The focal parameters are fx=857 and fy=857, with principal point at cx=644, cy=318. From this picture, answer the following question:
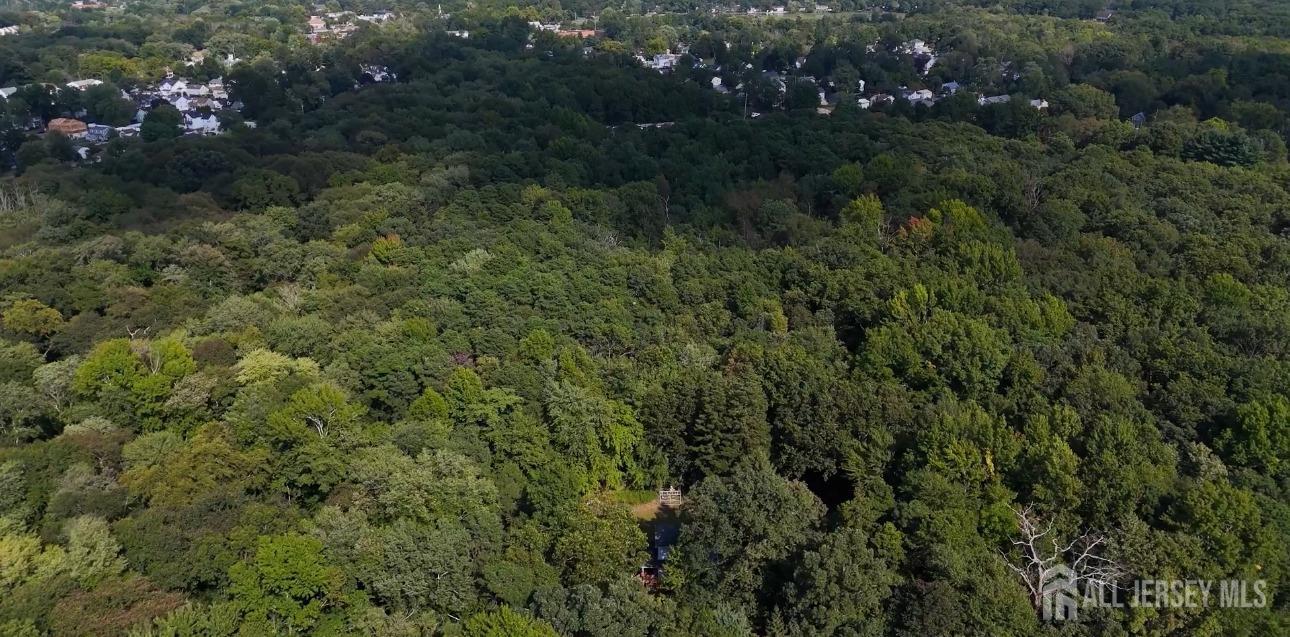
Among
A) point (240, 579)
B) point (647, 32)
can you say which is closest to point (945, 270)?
point (240, 579)

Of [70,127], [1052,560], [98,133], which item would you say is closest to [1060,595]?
[1052,560]

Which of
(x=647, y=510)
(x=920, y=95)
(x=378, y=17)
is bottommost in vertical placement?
(x=378, y=17)

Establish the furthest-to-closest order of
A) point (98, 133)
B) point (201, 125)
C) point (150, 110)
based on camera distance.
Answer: point (150, 110) → point (201, 125) → point (98, 133)

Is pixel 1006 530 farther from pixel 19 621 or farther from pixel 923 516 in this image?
pixel 19 621

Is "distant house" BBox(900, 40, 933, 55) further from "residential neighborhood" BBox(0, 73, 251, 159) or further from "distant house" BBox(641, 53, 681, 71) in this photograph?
"residential neighborhood" BBox(0, 73, 251, 159)

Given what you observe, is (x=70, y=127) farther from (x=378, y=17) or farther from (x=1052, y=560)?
(x=1052, y=560)

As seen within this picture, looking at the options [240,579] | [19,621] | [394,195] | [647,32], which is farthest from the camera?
[647,32]
